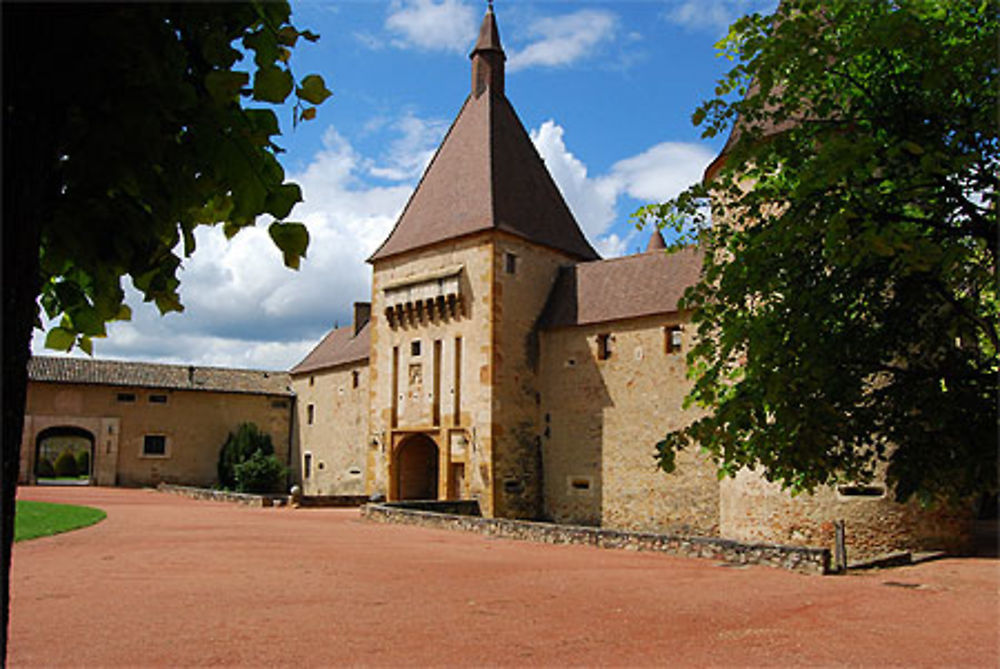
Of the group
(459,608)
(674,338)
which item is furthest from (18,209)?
(674,338)

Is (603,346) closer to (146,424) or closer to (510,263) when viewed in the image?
(510,263)

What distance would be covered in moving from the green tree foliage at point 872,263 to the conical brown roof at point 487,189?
19686mm

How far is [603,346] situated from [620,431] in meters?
2.91

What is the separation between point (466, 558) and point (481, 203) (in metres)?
15.9

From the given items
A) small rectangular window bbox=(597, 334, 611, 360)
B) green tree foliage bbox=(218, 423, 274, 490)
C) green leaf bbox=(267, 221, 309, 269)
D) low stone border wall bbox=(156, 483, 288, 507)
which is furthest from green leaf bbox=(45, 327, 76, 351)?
green tree foliage bbox=(218, 423, 274, 490)

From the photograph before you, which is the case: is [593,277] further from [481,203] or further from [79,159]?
[79,159]

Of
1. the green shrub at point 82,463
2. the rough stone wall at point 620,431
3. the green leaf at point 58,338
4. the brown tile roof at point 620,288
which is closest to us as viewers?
the green leaf at point 58,338

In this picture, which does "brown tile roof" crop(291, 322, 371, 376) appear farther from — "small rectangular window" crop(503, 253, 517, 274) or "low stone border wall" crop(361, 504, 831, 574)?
"low stone border wall" crop(361, 504, 831, 574)

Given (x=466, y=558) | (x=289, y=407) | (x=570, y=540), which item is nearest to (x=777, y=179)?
(x=466, y=558)

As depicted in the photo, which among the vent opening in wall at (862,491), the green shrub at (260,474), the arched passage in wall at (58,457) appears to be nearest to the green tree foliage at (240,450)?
the green shrub at (260,474)

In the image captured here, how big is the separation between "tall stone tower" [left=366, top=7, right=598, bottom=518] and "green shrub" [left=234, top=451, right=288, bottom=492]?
10.6m

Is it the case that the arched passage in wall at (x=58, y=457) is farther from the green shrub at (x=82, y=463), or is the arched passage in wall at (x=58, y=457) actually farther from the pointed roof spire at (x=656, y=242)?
the pointed roof spire at (x=656, y=242)

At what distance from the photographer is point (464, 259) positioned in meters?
27.5

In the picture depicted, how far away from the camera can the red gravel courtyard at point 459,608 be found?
755 cm
